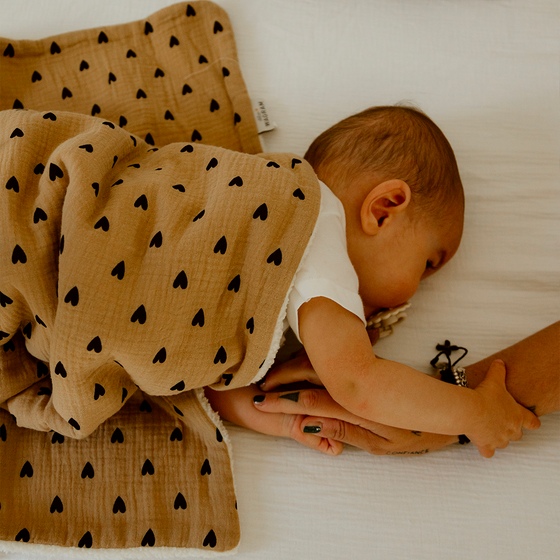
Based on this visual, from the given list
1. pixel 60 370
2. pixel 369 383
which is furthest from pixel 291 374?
pixel 60 370

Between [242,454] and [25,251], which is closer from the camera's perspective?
[25,251]

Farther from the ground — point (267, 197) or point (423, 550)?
point (267, 197)

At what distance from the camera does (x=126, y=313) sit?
763 millimetres

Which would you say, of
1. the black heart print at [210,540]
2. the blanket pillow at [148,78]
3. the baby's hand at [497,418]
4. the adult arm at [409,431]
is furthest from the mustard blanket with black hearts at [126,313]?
the baby's hand at [497,418]

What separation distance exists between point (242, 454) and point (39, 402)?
14.8 inches

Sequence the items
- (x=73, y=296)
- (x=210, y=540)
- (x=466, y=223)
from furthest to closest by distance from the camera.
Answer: (x=466, y=223) < (x=210, y=540) < (x=73, y=296)

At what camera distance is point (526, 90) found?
117cm

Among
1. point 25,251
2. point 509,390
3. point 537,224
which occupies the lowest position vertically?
point 509,390

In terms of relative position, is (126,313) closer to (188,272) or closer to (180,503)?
(188,272)

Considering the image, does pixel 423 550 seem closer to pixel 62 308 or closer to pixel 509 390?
pixel 509 390

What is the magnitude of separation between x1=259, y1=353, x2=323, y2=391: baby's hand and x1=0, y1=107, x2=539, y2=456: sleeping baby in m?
0.01

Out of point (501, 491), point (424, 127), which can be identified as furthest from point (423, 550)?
point (424, 127)

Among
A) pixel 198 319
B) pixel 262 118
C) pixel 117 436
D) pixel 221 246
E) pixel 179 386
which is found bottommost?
pixel 117 436

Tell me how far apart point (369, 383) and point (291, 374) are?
0.18 m
